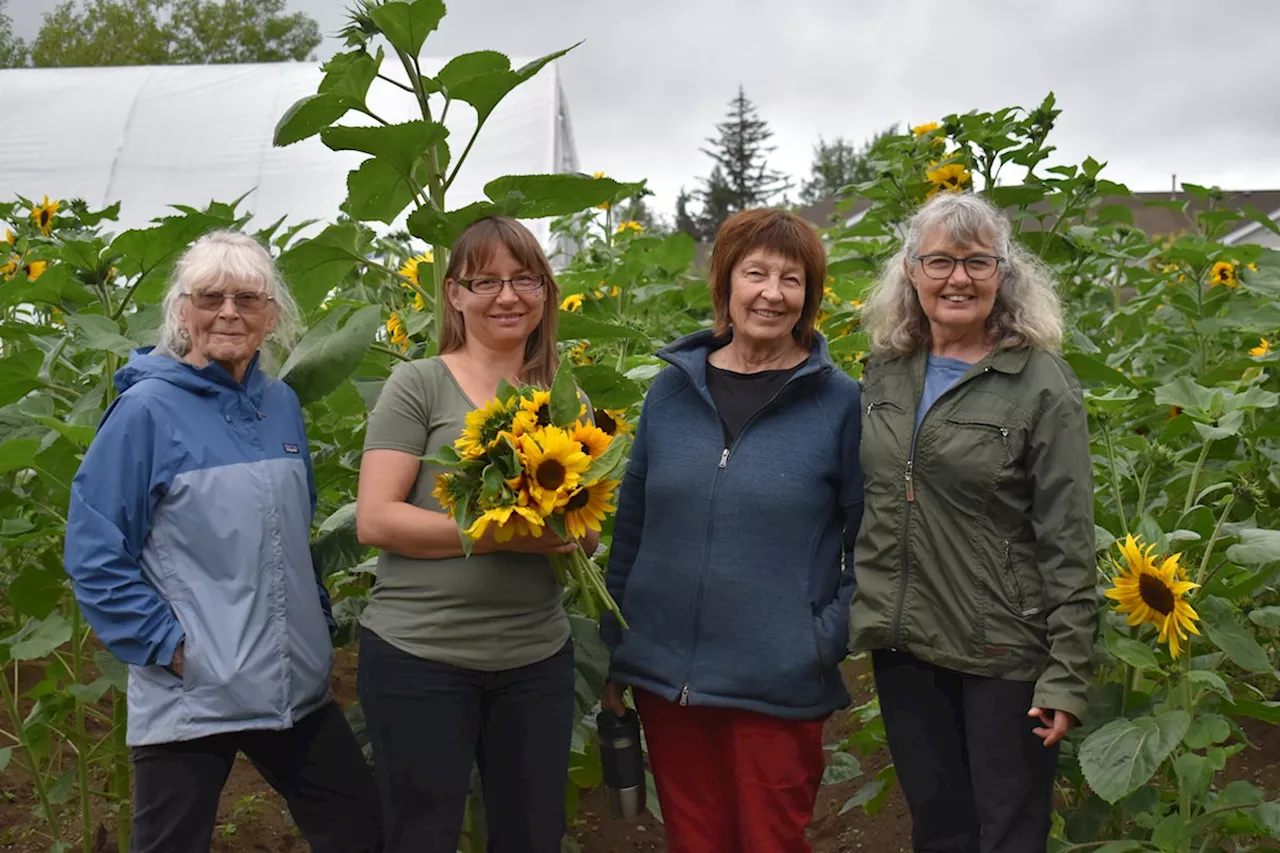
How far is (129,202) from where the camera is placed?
13.3 m

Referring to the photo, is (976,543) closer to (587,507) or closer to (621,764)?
(587,507)

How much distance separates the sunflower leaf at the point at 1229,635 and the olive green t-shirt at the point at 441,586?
3.36 ft

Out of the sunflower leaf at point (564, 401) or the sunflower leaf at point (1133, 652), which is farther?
the sunflower leaf at point (1133, 652)

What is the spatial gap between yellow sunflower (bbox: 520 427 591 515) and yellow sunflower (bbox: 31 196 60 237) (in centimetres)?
235

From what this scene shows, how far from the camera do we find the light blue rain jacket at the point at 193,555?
1778 millimetres

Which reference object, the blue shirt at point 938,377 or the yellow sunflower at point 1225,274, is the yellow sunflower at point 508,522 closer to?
the blue shirt at point 938,377

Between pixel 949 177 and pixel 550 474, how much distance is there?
154 centimetres

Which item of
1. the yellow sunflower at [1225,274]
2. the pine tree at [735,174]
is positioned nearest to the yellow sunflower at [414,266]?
the yellow sunflower at [1225,274]

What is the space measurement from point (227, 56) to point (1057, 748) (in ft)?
97.3

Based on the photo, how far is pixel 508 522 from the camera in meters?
1.75

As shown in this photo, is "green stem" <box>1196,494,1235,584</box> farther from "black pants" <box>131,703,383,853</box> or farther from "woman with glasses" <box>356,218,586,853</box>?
"black pants" <box>131,703,383,853</box>

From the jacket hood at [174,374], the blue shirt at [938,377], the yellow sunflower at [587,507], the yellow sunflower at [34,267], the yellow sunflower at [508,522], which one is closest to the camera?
the yellow sunflower at [508,522]

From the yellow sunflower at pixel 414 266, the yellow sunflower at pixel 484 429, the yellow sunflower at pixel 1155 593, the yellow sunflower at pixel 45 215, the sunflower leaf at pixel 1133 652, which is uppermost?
the yellow sunflower at pixel 45 215

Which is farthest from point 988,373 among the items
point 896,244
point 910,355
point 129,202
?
point 129,202
